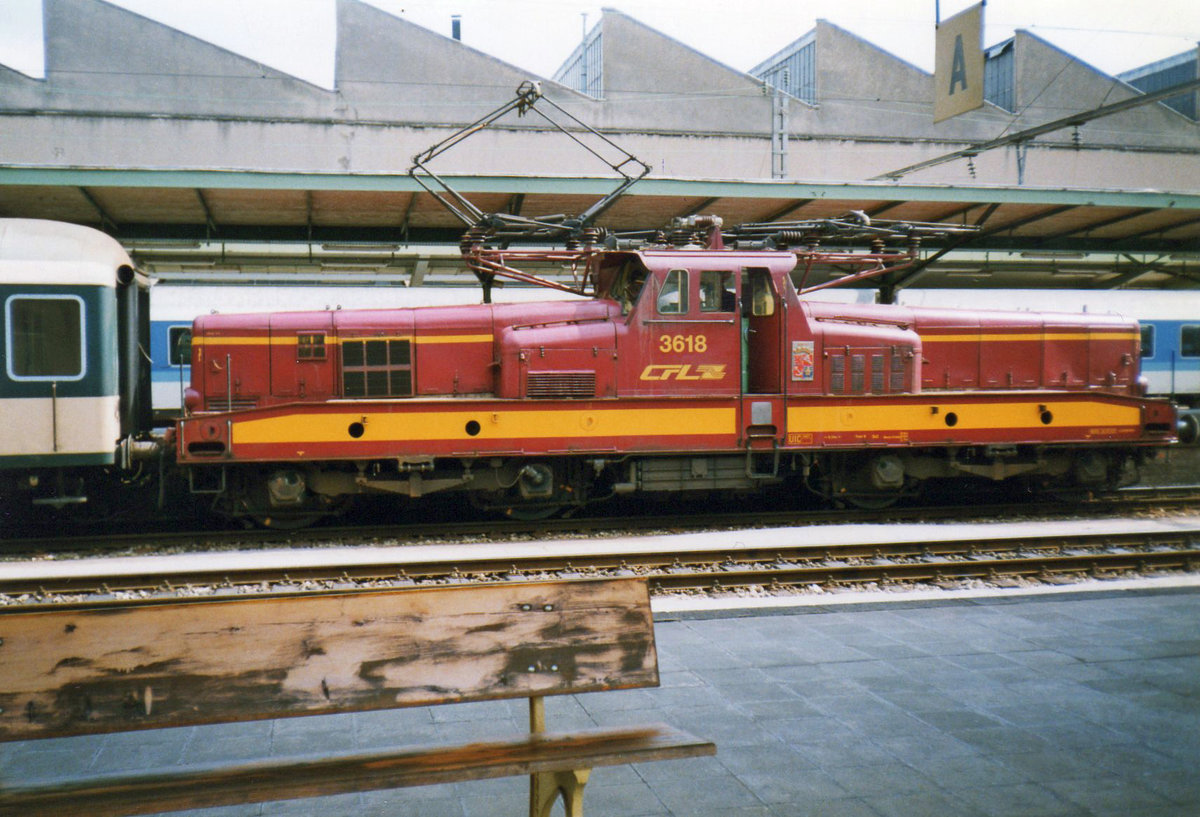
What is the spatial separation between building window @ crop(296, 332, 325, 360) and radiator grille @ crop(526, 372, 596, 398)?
2.33 m

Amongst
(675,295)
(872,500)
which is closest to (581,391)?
(675,295)

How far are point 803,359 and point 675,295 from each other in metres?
1.64

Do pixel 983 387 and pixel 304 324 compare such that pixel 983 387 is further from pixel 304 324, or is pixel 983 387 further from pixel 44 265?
pixel 44 265

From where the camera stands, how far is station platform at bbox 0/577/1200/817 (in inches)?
134

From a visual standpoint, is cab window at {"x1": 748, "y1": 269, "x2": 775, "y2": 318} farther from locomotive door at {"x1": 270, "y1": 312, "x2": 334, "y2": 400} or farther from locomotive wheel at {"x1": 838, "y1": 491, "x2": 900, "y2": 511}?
locomotive door at {"x1": 270, "y1": 312, "x2": 334, "y2": 400}

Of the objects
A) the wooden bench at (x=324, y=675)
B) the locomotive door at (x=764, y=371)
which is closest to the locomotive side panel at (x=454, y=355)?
the locomotive door at (x=764, y=371)

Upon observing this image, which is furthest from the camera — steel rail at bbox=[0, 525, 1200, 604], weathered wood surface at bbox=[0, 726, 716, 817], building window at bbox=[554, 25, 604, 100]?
building window at bbox=[554, 25, 604, 100]

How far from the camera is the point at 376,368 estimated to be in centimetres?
1012

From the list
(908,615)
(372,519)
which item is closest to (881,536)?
(908,615)

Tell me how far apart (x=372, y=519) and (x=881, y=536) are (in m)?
5.92

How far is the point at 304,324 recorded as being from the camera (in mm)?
10102

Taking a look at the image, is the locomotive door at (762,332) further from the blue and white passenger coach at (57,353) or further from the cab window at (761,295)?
the blue and white passenger coach at (57,353)

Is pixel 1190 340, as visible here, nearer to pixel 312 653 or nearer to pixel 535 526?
pixel 535 526

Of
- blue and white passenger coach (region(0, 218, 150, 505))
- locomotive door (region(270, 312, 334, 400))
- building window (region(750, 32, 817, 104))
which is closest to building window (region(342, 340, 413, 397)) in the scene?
locomotive door (region(270, 312, 334, 400))
